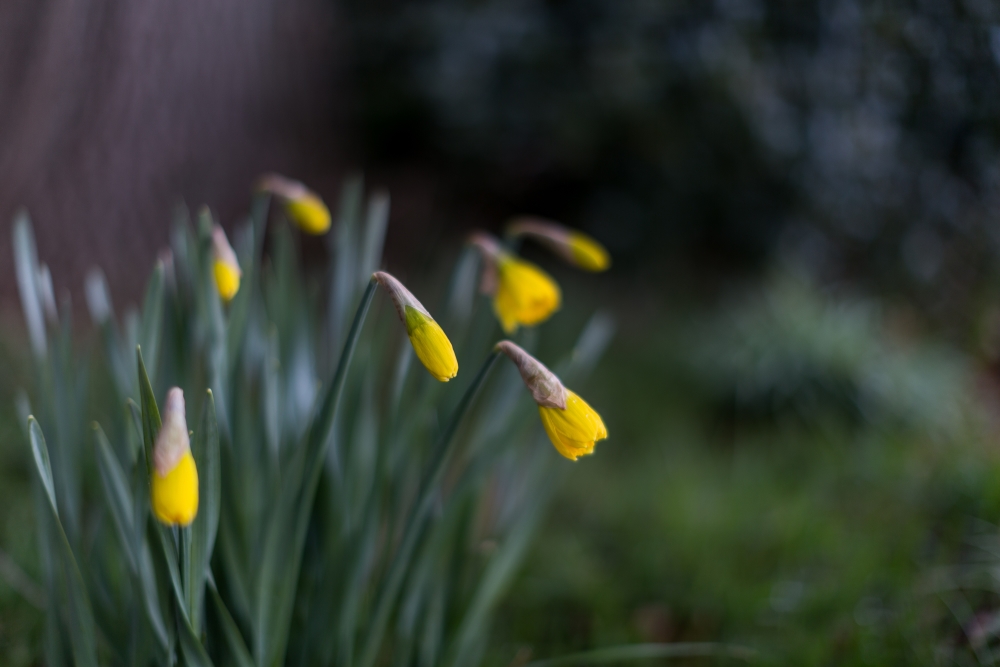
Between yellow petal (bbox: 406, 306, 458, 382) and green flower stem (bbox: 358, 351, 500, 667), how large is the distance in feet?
0.32

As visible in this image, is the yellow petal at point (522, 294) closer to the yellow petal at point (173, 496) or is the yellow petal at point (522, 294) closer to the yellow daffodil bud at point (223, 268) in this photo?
the yellow daffodil bud at point (223, 268)

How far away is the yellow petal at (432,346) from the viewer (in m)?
0.71

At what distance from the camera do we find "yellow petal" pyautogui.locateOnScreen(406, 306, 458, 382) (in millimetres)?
709

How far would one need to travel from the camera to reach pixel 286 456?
1027mm

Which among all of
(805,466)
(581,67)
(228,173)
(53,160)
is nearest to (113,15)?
(53,160)

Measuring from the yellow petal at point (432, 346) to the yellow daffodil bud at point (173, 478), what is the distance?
0.26 meters

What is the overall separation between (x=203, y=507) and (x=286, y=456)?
0.89ft

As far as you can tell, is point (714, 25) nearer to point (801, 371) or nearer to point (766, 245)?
point (766, 245)

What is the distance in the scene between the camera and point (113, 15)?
2.21m

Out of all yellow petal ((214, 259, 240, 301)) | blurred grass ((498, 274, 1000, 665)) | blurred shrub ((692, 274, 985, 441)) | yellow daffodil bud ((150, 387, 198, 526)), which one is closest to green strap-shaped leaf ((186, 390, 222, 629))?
yellow daffodil bud ((150, 387, 198, 526))

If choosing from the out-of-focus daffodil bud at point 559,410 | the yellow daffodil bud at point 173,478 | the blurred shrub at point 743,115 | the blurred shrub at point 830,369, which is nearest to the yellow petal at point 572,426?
the out-of-focus daffodil bud at point 559,410

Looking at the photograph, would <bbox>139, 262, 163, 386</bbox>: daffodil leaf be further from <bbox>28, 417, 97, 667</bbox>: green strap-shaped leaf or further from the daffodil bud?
the daffodil bud

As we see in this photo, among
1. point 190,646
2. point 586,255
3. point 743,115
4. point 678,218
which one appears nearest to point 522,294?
point 586,255

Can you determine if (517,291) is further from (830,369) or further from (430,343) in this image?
(830,369)
